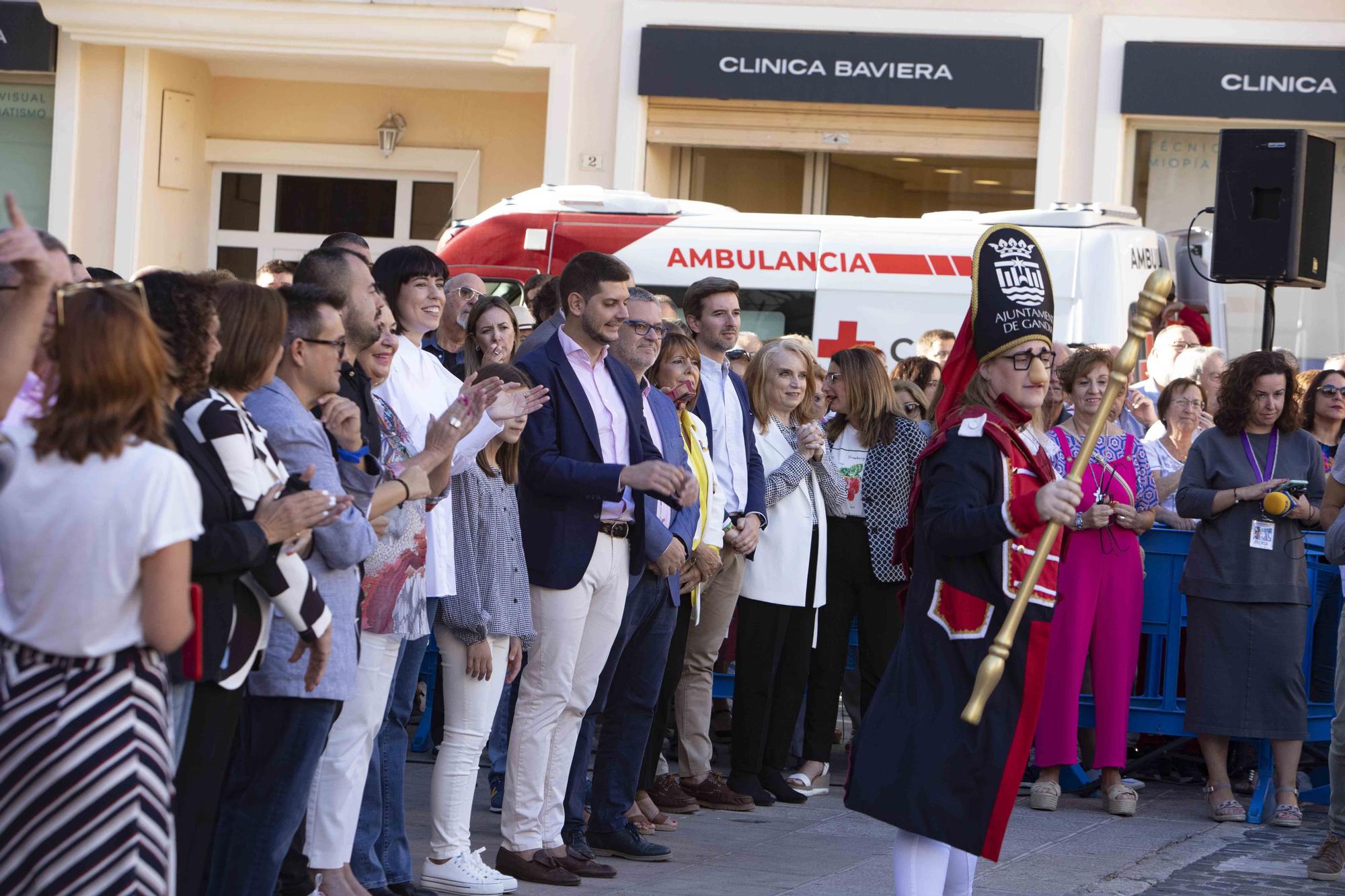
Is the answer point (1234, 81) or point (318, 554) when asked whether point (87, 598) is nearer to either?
point (318, 554)

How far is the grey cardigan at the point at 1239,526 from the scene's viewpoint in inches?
331

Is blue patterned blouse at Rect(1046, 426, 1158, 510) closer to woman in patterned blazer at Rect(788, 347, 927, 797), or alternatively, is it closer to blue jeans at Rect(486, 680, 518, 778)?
woman in patterned blazer at Rect(788, 347, 927, 797)

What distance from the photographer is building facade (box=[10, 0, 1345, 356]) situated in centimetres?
1722

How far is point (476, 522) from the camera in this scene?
19.9ft

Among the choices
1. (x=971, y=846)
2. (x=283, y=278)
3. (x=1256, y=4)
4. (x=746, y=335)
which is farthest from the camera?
(x=1256, y=4)

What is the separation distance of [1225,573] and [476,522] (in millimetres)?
3980

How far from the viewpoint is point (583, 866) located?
21.2 ft

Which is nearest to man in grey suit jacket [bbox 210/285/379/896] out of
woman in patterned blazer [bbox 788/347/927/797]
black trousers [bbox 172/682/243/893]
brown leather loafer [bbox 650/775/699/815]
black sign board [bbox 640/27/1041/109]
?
black trousers [bbox 172/682/243/893]

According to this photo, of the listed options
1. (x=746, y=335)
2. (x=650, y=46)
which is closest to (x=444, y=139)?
(x=650, y=46)

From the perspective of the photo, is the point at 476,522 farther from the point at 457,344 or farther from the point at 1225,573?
the point at 1225,573

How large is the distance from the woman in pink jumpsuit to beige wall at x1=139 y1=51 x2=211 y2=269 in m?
13.1

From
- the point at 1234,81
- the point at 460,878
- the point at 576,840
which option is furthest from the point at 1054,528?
the point at 1234,81

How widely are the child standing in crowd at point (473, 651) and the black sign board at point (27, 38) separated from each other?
1476 cm

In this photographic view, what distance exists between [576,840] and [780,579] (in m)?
1.90
